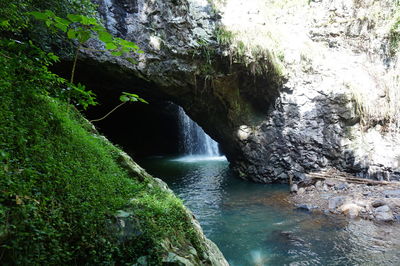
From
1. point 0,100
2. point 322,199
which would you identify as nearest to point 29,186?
point 0,100

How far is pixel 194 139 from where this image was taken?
1827 centimetres

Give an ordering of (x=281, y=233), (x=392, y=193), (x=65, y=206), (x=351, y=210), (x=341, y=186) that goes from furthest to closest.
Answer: (x=341, y=186), (x=392, y=193), (x=351, y=210), (x=281, y=233), (x=65, y=206)

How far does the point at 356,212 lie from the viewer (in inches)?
244

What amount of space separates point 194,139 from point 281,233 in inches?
516

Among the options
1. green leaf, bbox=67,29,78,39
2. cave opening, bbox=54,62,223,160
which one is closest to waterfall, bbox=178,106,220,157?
cave opening, bbox=54,62,223,160

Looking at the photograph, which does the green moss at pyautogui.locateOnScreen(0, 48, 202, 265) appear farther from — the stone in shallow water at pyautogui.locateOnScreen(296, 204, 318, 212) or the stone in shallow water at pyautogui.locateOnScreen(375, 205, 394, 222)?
the stone in shallow water at pyautogui.locateOnScreen(375, 205, 394, 222)

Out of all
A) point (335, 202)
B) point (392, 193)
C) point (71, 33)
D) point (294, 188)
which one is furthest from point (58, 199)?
point (392, 193)

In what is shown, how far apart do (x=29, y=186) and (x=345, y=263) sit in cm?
480

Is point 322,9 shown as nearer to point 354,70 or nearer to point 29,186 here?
point 354,70

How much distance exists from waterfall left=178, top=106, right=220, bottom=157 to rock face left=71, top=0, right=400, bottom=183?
7.37m

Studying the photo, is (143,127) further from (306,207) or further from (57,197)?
(57,197)

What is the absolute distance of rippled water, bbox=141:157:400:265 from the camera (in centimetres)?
449

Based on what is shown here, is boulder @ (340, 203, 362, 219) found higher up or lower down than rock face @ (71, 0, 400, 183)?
lower down

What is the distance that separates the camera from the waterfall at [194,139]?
17.8 metres
